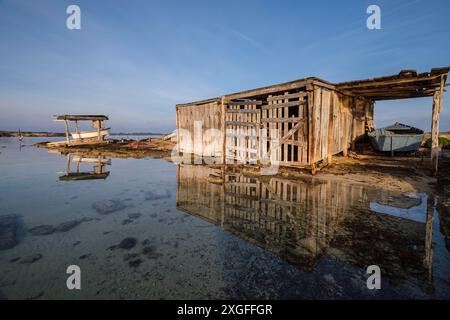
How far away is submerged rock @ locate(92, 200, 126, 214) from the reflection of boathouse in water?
1.54 meters

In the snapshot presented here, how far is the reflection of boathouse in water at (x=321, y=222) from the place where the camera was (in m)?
3.04

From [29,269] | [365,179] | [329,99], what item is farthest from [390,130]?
[29,269]

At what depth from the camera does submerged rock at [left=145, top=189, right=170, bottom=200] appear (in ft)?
20.8

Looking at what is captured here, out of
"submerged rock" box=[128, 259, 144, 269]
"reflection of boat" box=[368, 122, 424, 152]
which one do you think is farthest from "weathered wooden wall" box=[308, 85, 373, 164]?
"submerged rock" box=[128, 259, 144, 269]

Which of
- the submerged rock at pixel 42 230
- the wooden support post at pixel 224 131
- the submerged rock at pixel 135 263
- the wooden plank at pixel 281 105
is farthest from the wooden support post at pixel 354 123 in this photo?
the submerged rock at pixel 42 230

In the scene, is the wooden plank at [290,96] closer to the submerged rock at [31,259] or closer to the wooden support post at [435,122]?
the wooden support post at [435,122]

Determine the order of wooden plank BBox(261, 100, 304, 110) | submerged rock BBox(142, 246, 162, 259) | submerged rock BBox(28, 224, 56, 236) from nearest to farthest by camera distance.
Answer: submerged rock BBox(142, 246, 162, 259)
submerged rock BBox(28, 224, 56, 236)
wooden plank BBox(261, 100, 304, 110)

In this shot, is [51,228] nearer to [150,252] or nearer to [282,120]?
[150,252]

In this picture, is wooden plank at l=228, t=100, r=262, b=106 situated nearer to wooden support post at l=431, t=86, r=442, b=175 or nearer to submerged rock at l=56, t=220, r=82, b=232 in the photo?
wooden support post at l=431, t=86, r=442, b=175

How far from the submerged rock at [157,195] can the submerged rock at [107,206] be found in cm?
82
